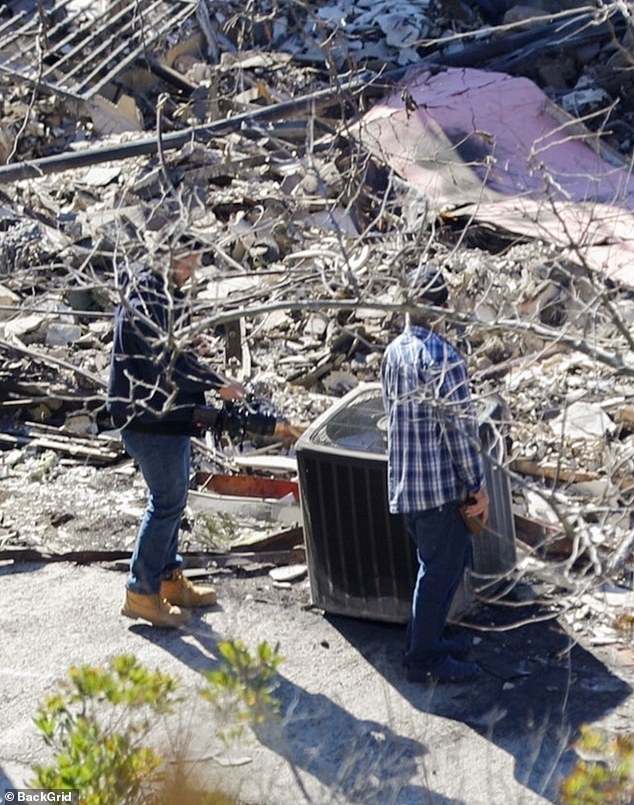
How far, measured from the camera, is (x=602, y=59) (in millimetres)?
14906

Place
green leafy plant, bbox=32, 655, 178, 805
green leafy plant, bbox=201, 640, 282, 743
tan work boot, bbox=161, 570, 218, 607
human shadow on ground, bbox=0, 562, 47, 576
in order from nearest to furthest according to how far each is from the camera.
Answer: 1. green leafy plant, bbox=32, 655, 178, 805
2. green leafy plant, bbox=201, 640, 282, 743
3. tan work boot, bbox=161, 570, 218, 607
4. human shadow on ground, bbox=0, 562, 47, 576

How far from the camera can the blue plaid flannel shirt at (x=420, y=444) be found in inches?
230

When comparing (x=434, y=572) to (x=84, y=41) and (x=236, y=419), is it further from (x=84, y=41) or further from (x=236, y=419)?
(x=84, y=41)

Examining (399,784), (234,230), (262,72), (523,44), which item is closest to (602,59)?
(523,44)

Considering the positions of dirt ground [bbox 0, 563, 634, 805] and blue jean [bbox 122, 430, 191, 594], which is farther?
blue jean [bbox 122, 430, 191, 594]

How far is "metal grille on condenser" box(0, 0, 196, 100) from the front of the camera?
14.7 meters

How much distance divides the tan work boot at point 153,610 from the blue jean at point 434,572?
1241 millimetres

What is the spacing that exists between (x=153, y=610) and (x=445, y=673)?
149 centimetres

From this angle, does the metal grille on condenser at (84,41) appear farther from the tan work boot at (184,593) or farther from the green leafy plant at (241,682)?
the green leafy plant at (241,682)

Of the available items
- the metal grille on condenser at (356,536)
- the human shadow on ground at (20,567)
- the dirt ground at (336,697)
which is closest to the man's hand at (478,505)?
the metal grille on condenser at (356,536)

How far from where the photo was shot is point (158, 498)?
6.64m

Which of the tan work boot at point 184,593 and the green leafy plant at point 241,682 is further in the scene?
the tan work boot at point 184,593

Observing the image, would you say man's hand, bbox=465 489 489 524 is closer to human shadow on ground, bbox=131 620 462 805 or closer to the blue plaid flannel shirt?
the blue plaid flannel shirt

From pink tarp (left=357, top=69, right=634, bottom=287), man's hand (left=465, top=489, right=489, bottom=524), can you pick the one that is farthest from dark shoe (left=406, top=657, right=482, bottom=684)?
pink tarp (left=357, top=69, right=634, bottom=287)
